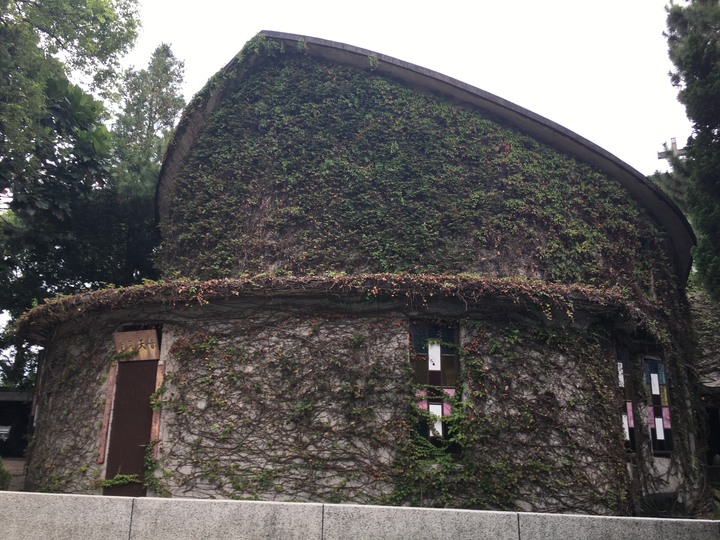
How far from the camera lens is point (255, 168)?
11.6m

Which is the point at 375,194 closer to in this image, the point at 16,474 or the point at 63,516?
the point at 63,516

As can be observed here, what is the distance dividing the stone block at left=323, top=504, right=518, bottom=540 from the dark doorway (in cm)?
413

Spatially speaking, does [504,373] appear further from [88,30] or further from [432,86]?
[88,30]

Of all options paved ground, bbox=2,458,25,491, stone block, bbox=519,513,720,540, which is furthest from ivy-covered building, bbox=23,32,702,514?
paved ground, bbox=2,458,25,491

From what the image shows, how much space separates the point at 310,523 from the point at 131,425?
424cm

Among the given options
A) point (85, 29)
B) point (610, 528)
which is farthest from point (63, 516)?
point (85, 29)

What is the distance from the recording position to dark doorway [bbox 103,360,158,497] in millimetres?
9242

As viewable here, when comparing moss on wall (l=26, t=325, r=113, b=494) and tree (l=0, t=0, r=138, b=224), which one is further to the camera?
tree (l=0, t=0, r=138, b=224)

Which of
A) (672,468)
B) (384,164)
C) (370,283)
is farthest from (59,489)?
(672,468)

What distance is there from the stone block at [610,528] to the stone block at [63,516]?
4.13 meters

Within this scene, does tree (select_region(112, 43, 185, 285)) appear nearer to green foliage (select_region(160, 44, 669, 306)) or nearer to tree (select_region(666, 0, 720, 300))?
green foliage (select_region(160, 44, 669, 306))

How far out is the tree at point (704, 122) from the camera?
11266mm

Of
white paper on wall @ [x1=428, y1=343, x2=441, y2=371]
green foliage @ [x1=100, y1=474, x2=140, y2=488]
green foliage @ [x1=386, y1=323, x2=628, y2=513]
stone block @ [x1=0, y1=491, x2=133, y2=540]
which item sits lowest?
stone block @ [x1=0, y1=491, x2=133, y2=540]

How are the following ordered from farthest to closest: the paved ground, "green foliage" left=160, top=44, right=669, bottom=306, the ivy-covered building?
the paved ground < "green foliage" left=160, top=44, right=669, bottom=306 < the ivy-covered building
